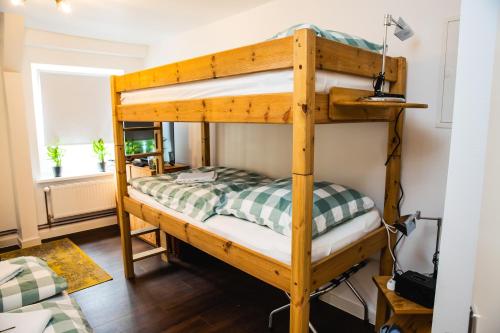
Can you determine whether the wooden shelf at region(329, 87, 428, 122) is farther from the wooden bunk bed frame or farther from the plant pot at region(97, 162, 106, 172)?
the plant pot at region(97, 162, 106, 172)

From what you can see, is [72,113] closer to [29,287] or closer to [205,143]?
[205,143]

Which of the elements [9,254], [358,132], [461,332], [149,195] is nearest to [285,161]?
[358,132]

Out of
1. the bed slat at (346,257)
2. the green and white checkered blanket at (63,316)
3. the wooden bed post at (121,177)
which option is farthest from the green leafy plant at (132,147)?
the bed slat at (346,257)

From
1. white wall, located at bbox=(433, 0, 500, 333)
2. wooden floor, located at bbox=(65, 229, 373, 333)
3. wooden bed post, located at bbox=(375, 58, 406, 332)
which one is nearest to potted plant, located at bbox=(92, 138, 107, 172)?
wooden floor, located at bbox=(65, 229, 373, 333)

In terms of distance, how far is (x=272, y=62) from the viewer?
136 cm

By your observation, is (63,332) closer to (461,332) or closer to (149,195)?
(149,195)

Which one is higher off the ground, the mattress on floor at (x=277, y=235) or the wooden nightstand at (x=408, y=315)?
the mattress on floor at (x=277, y=235)

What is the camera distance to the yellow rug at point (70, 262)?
286 centimetres

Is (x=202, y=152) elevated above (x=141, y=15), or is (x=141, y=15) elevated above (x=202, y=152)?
(x=141, y=15)

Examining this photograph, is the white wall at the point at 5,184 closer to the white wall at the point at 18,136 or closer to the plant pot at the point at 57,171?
the white wall at the point at 18,136

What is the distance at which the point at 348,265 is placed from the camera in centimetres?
167

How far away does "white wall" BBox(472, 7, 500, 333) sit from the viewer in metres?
1.04

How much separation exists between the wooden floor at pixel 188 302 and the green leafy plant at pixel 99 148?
148cm

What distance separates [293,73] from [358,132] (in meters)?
1.10
